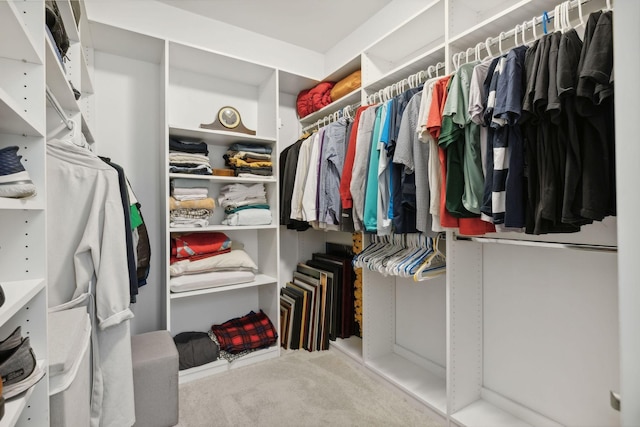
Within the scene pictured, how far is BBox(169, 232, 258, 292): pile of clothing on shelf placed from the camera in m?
2.18

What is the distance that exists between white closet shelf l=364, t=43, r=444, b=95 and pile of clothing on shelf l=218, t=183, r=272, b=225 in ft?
3.78

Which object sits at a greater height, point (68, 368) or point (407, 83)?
point (407, 83)

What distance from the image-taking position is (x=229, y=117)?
2475 mm

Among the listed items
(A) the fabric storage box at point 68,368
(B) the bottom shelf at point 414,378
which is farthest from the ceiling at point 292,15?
(B) the bottom shelf at point 414,378

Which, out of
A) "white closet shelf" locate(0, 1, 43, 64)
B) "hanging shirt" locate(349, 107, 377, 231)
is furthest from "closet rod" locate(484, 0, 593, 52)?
"white closet shelf" locate(0, 1, 43, 64)

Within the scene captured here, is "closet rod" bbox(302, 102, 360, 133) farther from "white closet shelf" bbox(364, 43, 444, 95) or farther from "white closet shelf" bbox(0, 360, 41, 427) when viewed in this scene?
"white closet shelf" bbox(0, 360, 41, 427)

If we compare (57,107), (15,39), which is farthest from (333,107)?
(15,39)

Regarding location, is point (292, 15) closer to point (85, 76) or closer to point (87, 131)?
point (85, 76)

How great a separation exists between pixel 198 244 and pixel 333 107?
151 cm

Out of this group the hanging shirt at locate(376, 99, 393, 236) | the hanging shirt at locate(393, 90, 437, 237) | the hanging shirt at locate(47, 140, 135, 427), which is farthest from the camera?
the hanging shirt at locate(376, 99, 393, 236)

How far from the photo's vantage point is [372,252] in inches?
84.1

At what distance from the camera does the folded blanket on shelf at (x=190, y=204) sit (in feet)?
7.21

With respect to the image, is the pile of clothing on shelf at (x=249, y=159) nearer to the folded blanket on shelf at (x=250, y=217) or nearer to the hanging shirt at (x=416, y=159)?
the folded blanket on shelf at (x=250, y=217)

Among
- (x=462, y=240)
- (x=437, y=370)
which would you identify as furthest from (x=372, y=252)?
(x=437, y=370)
